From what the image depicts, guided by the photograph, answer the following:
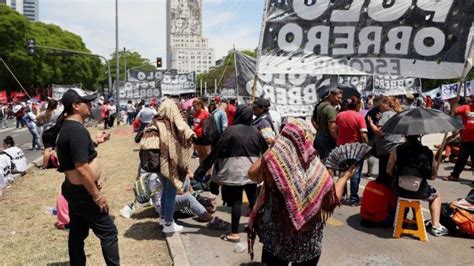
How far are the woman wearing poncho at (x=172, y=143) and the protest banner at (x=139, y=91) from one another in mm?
25311

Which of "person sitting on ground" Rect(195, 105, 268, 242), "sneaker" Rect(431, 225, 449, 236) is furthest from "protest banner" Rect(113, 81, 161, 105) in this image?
"sneaker" Rect(431, 225, 449, 236)

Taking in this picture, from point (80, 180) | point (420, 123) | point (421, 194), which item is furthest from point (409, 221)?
point (80, 180)

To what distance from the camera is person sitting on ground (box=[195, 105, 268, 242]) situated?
5.09m

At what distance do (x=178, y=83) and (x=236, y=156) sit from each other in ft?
74.0

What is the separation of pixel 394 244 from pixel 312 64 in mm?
2663

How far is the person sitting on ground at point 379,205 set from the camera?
5816 mm

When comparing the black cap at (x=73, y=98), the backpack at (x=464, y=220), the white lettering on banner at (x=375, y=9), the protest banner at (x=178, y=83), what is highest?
the white lettering on banner at (x=375, y=9)

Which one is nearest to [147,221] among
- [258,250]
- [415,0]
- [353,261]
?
[258,250]

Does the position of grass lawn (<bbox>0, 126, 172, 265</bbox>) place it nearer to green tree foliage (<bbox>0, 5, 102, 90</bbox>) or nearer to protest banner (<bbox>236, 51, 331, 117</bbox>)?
protest banner (<bbox>236, 51, 331, 117</bbox>)

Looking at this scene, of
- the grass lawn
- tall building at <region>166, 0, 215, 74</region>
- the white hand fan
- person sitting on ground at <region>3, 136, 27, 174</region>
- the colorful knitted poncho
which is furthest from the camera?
tall building at <region>166, 0, 215, 74</region>

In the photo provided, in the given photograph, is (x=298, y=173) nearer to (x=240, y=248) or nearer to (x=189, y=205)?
(x=240, y=248)

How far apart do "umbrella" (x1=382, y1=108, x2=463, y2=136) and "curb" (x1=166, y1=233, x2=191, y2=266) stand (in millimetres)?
2769

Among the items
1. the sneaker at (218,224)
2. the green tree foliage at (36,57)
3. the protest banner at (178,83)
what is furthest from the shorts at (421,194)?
the green tree foliage at (36,57)

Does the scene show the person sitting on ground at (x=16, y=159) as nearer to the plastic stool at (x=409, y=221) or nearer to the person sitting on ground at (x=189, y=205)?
the person sitting on ground at (x=189, y=205)
